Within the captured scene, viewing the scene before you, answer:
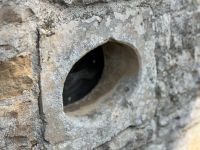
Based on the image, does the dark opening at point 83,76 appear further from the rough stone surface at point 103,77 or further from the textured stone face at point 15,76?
the textured stone face at point 15,76

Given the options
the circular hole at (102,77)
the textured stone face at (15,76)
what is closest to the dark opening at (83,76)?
the circular hole at (102,77)

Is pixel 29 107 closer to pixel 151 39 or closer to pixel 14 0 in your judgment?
pixel 14 0

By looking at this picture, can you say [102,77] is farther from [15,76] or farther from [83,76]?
[15,76]

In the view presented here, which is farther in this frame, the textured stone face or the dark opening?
the dark opening

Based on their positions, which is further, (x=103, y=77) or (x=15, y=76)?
(x=103, y=77)

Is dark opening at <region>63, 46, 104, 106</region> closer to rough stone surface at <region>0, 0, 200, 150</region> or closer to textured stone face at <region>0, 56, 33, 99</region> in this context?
rough stone surface at <region>0, 0, 200, 150</region>

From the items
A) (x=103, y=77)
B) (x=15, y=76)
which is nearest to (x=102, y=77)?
(x=103, y=77)

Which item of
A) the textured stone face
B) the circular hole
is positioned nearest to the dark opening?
the circular hole

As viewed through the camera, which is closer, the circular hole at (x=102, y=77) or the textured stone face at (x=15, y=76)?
the textured stone face at (x=15, y=76)
